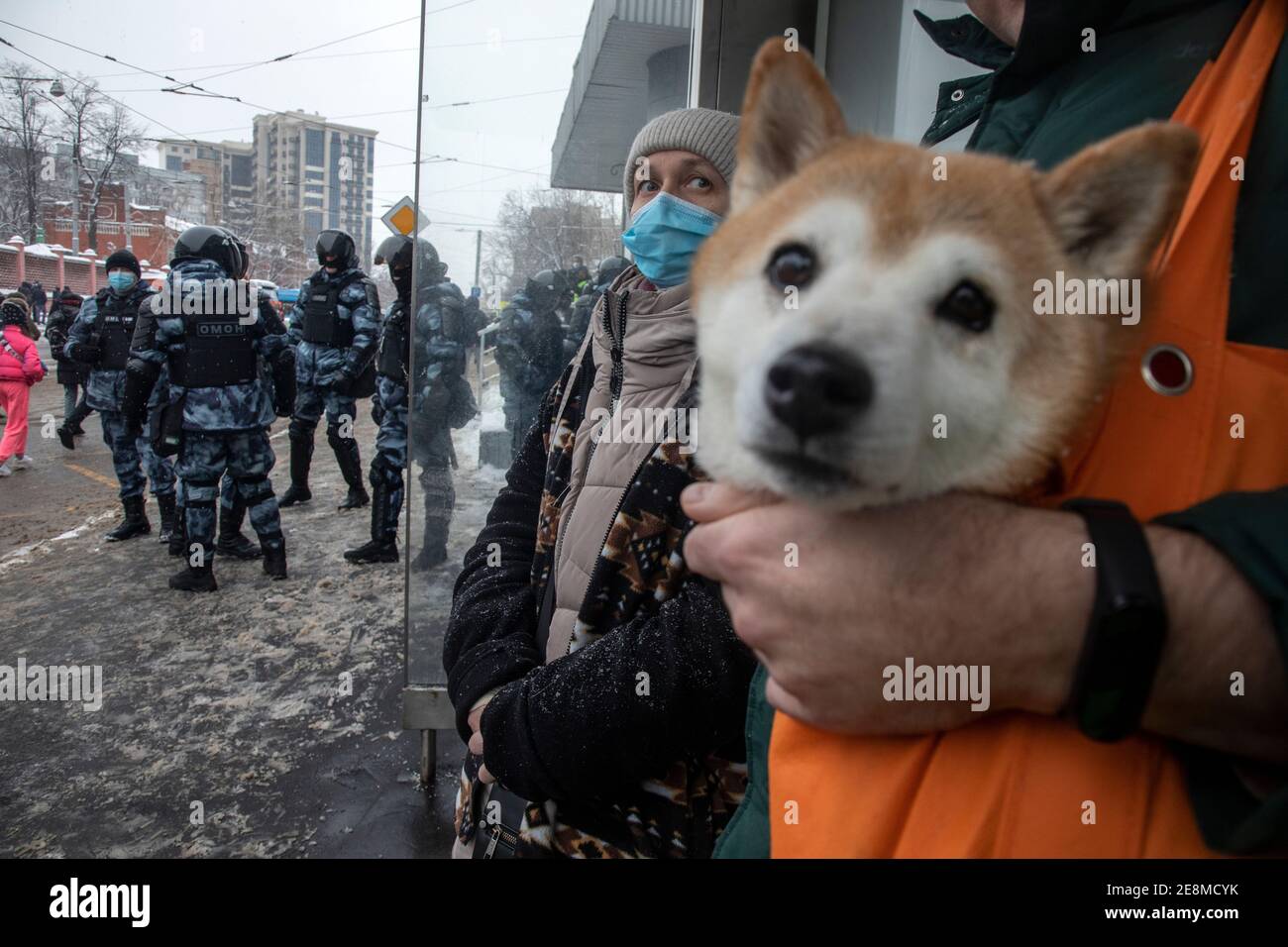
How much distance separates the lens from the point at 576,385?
1.99 metres

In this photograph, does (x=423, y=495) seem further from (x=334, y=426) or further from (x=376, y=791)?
(x=334, y=426)

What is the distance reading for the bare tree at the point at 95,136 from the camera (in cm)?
2206

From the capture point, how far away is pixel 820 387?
865 millimetres

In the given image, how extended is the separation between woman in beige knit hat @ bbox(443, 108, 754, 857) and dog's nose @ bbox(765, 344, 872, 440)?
68 centimetres

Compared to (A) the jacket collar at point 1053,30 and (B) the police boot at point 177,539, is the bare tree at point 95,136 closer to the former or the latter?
(B) the police boot at point 177,539

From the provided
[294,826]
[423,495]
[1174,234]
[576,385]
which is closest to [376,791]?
[294,826]

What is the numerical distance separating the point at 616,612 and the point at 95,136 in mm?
31406

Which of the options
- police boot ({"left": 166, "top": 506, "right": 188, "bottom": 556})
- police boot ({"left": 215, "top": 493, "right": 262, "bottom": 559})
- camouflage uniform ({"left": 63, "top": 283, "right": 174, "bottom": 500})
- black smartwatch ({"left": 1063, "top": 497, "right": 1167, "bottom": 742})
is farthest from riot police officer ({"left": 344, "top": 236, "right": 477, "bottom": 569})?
camouflage uniform ({"left": 63, "top": 283, "right": 174, "bottom": 500})

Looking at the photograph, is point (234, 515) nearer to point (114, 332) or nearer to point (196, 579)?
point (196, 579)

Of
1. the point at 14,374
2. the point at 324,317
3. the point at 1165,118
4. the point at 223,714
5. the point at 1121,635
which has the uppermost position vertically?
the point at 324,317

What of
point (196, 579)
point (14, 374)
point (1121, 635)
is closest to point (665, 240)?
point (1121, 635)

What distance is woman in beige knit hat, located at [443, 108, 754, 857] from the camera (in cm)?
146
